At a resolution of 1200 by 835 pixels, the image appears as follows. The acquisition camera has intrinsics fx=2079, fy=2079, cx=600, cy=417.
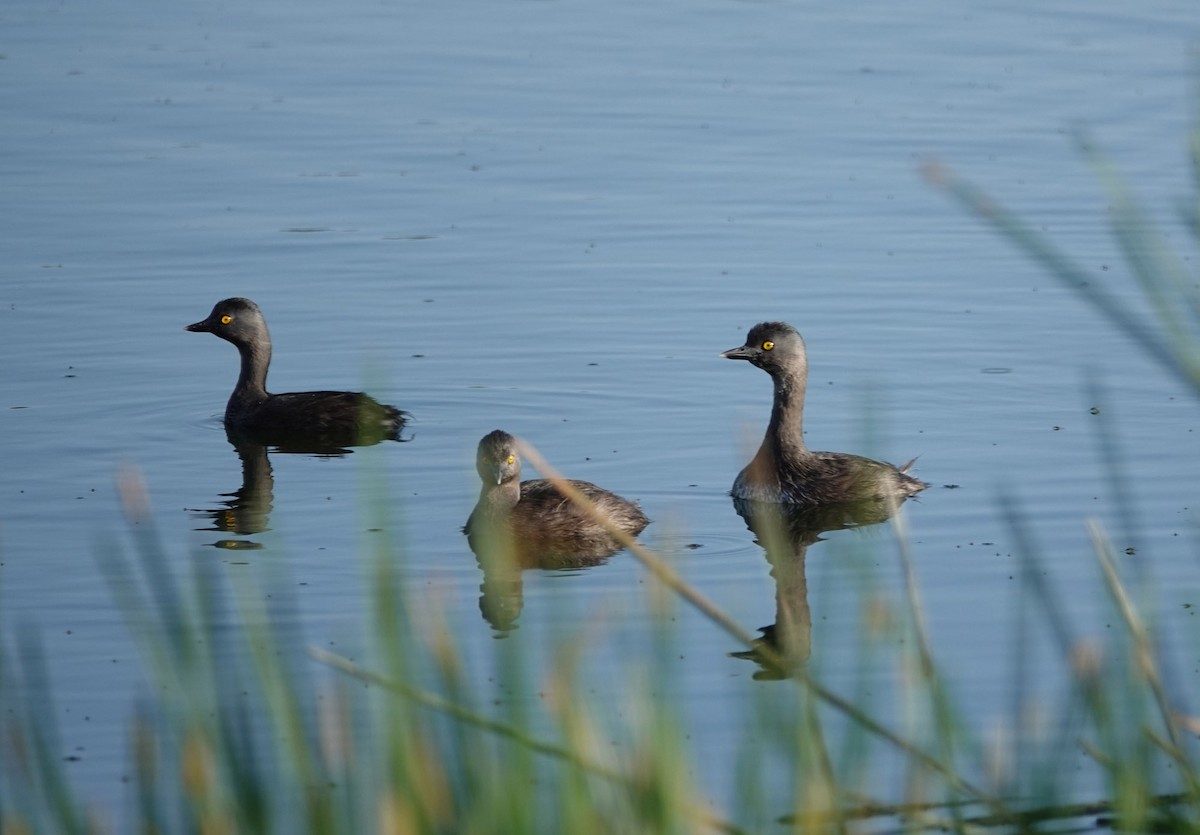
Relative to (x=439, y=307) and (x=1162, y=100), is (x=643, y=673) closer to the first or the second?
(x=439, y=307)

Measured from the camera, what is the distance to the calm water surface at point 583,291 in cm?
974

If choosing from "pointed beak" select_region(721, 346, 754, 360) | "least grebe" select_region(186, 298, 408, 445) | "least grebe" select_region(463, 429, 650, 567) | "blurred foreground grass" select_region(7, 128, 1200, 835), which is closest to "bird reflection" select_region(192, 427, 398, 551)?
"least grebe" select_region(186, 298, 408, 445)

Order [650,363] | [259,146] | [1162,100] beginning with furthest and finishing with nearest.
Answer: [1162,100]
[259,146]
[650,363]

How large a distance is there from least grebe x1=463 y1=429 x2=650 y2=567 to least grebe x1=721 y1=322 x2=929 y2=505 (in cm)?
83

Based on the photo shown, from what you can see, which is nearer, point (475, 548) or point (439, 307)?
point (475, 548)

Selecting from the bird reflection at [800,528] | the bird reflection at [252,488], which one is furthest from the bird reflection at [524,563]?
the bird reflection at [252,488]

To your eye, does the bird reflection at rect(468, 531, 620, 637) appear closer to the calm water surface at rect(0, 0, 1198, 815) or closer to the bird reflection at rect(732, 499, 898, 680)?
the calm water surface at rect(0, 0, 1198, 815)

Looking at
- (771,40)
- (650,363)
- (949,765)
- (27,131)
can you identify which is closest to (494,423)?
(650,363)

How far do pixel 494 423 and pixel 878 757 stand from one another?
6.27 m

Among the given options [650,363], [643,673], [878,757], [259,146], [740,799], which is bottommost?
[878,757]

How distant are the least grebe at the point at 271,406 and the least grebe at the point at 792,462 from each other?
2.34 m

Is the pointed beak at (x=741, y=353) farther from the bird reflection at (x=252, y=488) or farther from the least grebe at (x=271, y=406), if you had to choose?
the bird reflection at (x=252, y=488)

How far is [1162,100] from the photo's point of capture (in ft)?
80.8

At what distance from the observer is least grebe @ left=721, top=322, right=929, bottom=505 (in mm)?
11648
